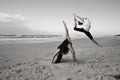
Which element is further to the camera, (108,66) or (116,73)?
(108,66)

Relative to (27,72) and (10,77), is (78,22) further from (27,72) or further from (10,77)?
(10,77)

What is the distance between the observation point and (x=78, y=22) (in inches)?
242

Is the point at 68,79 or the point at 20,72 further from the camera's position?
the point at 20,72

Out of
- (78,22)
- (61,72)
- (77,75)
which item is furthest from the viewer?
(78,22)

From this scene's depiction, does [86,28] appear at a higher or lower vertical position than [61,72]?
higher

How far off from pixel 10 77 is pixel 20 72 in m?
0.56

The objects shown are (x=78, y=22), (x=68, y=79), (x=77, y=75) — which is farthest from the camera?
(x=78, y=22)

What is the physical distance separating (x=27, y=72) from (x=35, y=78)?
0.81 meters

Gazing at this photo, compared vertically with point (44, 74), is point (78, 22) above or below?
above

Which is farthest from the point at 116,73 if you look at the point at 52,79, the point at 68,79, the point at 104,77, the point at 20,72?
the point at 20,72

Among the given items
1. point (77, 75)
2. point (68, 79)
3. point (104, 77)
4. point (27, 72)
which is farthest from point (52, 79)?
point (104, 77)

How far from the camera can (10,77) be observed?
5.42m

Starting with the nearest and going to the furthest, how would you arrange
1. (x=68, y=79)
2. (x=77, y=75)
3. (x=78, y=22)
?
1. (x=68, y=79)
2. (x=77, y=75)
3. (x=78, y=22)

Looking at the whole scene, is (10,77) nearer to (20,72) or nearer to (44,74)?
(20,72)
